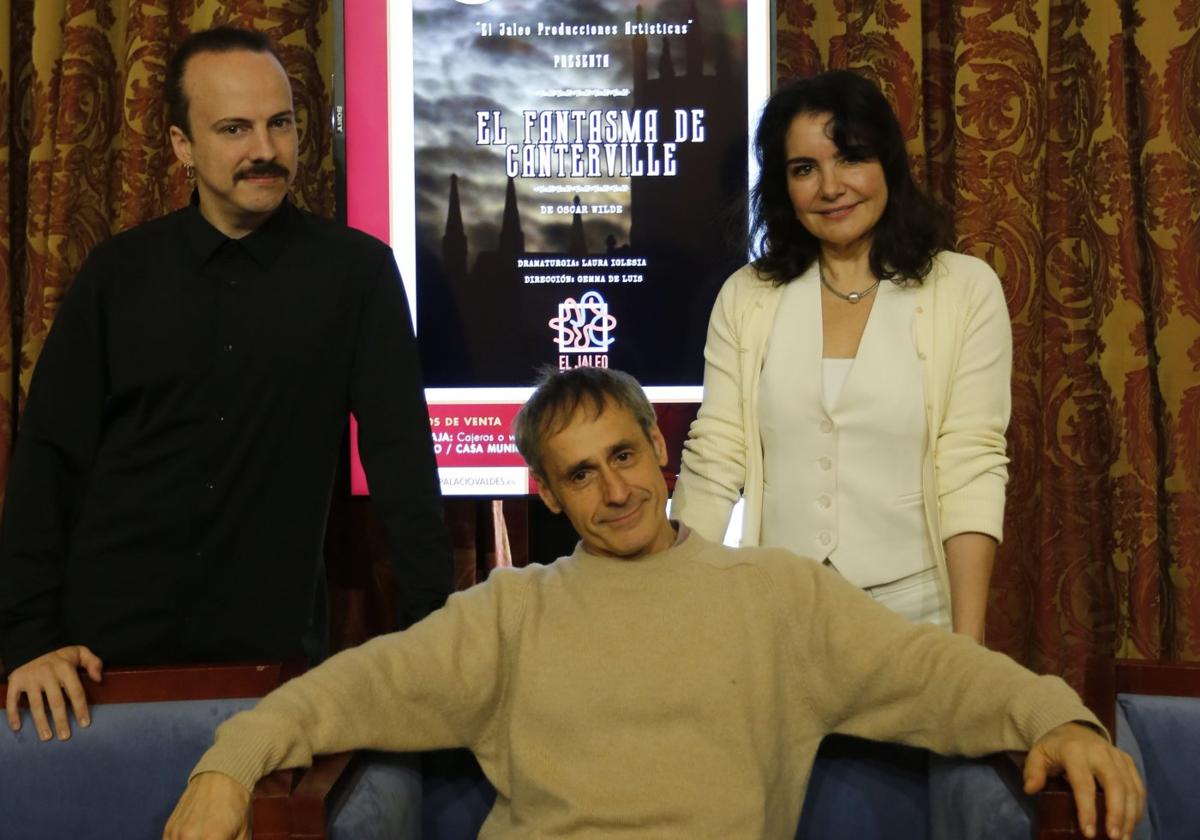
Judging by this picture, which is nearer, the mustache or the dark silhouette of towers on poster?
the mustache

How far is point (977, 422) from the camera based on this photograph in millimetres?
2084

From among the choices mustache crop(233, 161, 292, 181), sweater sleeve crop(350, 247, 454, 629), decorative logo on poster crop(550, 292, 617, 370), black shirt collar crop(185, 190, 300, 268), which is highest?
mustache crop(233, 161, 292, 181)

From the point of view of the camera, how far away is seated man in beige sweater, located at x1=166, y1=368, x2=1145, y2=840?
1.78 m

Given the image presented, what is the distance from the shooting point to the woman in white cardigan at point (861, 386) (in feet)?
6.88

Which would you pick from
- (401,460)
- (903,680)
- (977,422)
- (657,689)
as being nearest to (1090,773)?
(903,680)

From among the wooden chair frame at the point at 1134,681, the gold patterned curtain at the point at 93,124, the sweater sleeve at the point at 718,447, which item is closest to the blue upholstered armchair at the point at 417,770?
the wooden chair frame at the point at 1134,681

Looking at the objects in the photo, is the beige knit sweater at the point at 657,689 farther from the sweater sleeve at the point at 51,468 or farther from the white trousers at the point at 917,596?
the sweater sleeve at the point at 51,468

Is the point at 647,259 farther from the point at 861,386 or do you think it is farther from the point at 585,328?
the point at 861,386

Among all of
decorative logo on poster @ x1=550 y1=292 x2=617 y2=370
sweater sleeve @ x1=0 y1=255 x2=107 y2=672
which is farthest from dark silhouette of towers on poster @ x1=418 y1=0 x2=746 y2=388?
sweater sleeve @ x1=0 y1=255 x2=107 y2=672

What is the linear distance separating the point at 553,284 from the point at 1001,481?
3.31 ft

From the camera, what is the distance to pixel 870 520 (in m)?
2.11

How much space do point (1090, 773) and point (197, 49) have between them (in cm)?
166

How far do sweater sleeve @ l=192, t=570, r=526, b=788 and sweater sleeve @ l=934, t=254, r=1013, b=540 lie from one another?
0.67 m

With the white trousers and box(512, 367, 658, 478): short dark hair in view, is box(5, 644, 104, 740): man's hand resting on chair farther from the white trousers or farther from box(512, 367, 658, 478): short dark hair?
the white trousers
